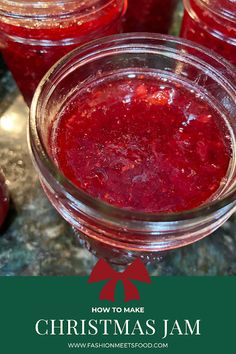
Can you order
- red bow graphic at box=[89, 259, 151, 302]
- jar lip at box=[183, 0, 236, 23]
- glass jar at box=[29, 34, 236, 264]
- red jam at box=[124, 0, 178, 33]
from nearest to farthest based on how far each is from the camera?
1. glass jar at box=[29, 34, 236, 264]
2. red bow graphic at box=[89, 259, 151, 302]
3. jar lip at box=[183, 0, 236, 23]
4. red jam at box=[124, 0, 178, 33]

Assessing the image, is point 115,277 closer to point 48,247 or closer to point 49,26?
point 48,247

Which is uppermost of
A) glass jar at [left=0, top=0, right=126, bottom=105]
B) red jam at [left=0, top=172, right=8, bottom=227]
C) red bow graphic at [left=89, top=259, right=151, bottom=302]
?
glass jar at [left=0, top=0, right=126, bottom=105]

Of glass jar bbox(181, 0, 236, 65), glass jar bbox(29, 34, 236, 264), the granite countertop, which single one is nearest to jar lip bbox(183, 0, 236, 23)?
glass jar bbox(181, 0, 236, 65)

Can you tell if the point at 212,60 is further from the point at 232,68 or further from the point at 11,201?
the point at 11,201

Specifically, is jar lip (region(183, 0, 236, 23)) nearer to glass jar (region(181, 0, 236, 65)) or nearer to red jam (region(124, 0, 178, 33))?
glass jar (region(181, 0, 236, 65))

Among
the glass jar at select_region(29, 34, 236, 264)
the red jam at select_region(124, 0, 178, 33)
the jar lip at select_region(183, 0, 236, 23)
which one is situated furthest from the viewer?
the red jam at select_region(124, 0, 178, 33)

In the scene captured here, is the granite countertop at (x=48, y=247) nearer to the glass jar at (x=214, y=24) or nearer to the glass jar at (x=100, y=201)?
the glass jar at (x=100, y=201)
